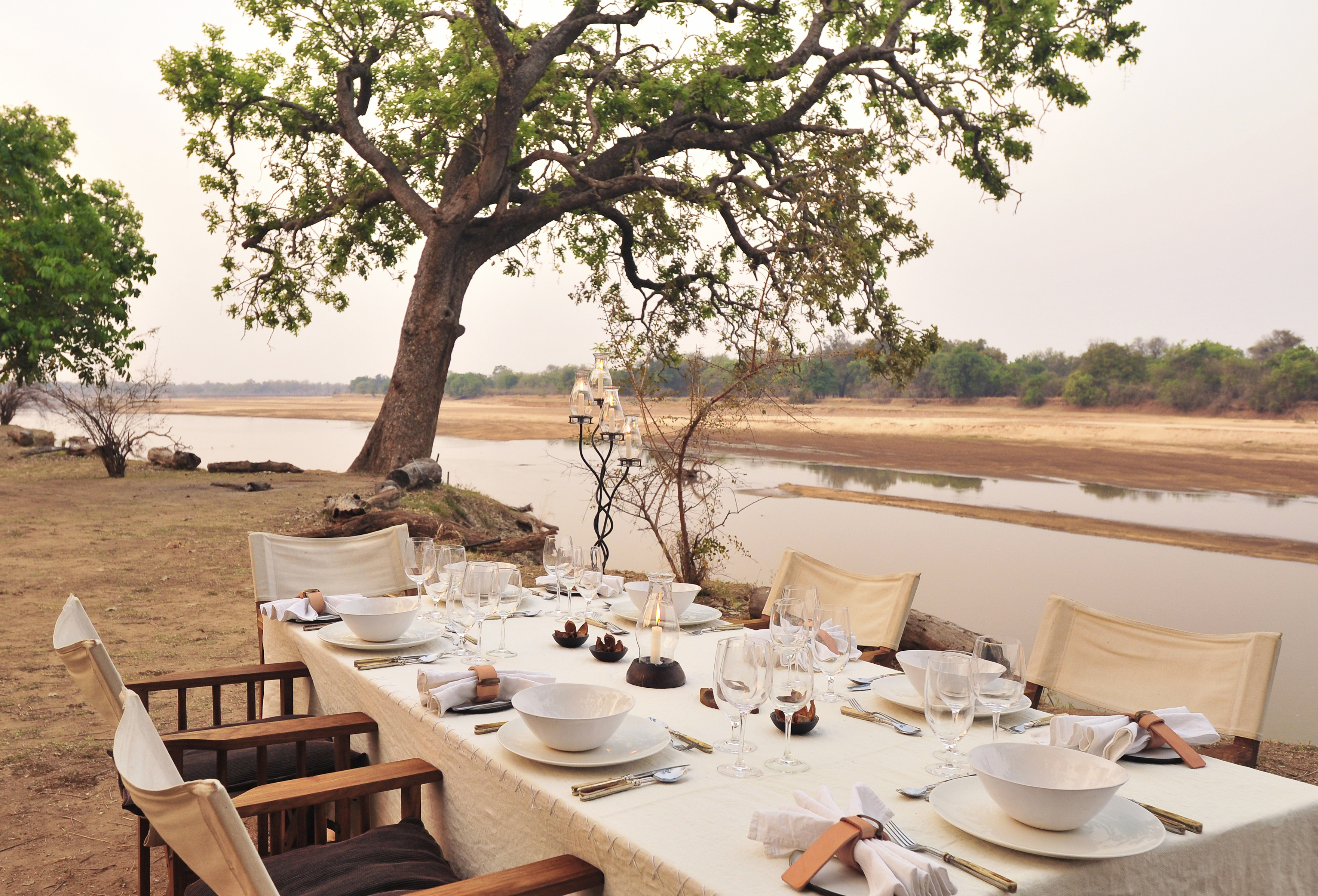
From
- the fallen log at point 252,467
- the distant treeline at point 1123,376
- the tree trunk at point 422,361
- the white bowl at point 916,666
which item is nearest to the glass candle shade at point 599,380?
the white bowl at point 916,666

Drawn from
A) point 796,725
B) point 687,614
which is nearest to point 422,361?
point 687,614

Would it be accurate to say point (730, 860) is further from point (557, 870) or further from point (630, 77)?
point (630, 77)

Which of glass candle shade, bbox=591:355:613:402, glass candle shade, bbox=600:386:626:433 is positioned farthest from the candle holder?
glass candle shade, bbox=591:355:613:402

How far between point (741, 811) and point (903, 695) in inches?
28.4

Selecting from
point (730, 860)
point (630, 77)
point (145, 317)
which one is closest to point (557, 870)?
point (730, 860)

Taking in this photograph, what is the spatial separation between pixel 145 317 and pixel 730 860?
17401 millimetres

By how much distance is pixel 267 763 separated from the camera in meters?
2.17

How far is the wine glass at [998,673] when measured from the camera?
1.53 m

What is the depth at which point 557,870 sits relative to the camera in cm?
133

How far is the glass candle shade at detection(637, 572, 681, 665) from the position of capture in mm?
1825

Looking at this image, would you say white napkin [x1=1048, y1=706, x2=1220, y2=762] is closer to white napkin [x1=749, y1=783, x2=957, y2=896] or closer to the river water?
white napkin [x1=749, y1=783, x2=957, y2=896]

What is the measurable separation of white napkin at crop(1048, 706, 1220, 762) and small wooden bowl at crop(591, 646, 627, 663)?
102 centimetres

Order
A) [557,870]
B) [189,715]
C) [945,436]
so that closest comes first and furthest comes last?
[557,870] < [189,715] < [945,436]

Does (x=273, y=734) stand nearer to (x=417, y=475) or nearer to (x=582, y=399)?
(x=582, y=399)
